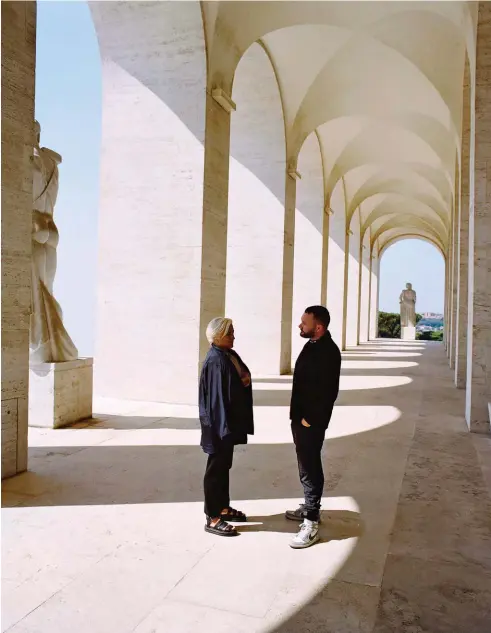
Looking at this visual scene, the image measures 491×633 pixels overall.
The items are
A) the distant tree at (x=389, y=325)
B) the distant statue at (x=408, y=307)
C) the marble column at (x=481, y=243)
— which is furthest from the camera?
the distant tree at (x=389, y=325)

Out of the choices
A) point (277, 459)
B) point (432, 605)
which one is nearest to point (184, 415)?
point (277, 459)

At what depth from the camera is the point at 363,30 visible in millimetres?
11148

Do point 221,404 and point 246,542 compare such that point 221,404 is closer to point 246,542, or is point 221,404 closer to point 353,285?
point 246,542

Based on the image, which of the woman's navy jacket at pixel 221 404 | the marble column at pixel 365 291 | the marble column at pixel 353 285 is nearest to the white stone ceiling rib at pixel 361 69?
the woman's navy jacket at pixel 221 404

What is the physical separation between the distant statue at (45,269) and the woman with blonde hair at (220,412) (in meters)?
3.89

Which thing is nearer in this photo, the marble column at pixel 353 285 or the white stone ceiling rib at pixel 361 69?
the white stone ceiling rib at pixel 361 69

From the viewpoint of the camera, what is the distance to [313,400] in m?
3.77

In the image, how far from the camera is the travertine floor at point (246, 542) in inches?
113

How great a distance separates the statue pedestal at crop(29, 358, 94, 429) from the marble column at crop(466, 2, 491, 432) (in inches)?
212

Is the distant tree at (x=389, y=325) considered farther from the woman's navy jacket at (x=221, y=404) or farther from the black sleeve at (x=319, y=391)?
the woman's navy jacket at (x=221, y=404)

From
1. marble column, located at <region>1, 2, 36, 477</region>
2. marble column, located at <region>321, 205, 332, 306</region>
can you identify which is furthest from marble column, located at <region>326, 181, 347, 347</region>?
marble column, located at <region>1, 2, 36, 477</region>

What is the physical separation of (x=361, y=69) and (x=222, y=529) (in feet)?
41.2

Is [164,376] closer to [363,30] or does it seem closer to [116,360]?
[116,360]

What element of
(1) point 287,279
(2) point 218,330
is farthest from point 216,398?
(1) point 287,279
